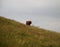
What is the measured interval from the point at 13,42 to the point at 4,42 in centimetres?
77

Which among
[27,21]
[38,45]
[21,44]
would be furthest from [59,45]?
[27,21]

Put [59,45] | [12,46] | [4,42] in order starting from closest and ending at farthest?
[12,46] < [4,42] < [59,45]

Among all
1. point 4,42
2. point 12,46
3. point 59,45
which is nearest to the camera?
point 12,46

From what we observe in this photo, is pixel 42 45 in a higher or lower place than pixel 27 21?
lower

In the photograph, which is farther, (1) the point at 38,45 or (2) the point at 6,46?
(1) the point at 38,45

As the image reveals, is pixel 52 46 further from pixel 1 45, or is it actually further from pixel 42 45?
pixel 1 45

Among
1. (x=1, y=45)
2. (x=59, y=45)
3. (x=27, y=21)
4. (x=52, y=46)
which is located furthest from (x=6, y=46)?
(x=27, y=21)

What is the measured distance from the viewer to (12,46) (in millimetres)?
12836

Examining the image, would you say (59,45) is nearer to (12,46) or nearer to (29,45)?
(29,45)

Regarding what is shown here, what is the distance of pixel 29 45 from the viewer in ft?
43.7

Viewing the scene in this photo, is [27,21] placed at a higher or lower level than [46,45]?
higher

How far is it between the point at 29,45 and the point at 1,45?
221 centimetres

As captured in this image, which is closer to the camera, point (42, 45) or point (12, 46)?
point (12, 46)

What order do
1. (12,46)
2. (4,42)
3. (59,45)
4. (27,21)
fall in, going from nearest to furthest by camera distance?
(12,46) → (4,42) → (59,45) → (27,21)
